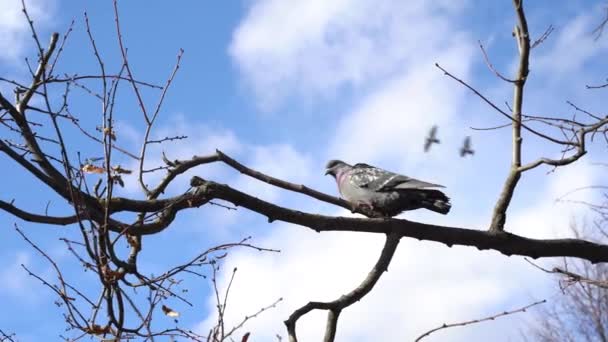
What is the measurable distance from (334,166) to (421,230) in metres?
1.78

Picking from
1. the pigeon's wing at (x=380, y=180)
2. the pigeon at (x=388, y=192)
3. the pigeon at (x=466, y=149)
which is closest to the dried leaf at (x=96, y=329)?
the pigeon at (x=388, y=192)

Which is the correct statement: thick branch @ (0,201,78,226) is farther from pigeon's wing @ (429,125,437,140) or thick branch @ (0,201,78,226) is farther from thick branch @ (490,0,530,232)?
pigeon's wing @ (429,125,437,140)

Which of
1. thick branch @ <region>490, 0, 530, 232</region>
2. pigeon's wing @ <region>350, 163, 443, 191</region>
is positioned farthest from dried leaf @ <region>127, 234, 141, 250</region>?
thick branch @ <region>490, 0, 530, 232</region>

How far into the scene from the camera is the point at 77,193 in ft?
7.75

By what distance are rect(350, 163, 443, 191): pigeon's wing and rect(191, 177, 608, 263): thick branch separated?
1.58ft

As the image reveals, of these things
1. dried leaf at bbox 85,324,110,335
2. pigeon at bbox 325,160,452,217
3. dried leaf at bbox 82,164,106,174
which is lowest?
dried leaf at bbox 85,324,110,335

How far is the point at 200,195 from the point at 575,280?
81.1 inches

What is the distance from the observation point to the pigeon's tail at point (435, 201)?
12.2 ft

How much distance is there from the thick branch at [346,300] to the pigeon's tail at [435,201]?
668mm

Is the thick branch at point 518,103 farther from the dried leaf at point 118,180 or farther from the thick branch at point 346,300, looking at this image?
the dried leaf at point 118,180

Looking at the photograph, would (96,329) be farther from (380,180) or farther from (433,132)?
(433,132)

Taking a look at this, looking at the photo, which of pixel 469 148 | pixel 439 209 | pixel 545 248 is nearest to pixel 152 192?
pixel 439 209

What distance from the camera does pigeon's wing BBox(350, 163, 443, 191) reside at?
12.5 feet

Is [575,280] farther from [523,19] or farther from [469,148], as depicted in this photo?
[469,148]
